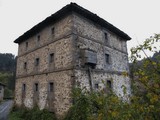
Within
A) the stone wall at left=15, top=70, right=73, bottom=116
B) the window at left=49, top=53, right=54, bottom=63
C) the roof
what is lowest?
the stone wall at left=15, top=70, right=73, bottom=116

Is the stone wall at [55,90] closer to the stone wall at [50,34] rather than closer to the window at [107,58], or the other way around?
the stone wall at [50,34]

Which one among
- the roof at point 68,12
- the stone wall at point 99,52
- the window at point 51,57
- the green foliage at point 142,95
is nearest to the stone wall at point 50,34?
the roof at point 68,12

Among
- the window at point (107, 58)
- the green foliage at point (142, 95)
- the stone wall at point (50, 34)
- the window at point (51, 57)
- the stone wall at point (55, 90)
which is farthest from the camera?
the window at point (107, 58)

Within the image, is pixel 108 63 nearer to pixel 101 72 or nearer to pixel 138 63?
pixel 101 72

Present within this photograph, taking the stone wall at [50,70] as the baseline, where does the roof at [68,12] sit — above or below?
above

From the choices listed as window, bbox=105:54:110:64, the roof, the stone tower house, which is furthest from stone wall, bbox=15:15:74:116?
window, bbox=105:54:110:64

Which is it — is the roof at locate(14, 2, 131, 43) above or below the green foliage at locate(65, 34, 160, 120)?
above

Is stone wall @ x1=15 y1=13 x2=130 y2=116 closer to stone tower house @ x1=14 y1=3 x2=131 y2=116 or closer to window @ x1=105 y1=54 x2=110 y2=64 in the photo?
stone tower house @ x1=14 y1=3 x2=131 y2=116

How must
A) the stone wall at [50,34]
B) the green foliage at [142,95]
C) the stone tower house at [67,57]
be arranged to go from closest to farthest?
the green foliage at [142,95], the stone tower house at [67,57], the stone wall at [50,34]

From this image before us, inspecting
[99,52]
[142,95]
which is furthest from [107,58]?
[142,95]

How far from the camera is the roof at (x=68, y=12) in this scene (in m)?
11.6

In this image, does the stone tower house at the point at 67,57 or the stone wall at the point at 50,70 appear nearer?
→ the stone wall at the point at 50,70

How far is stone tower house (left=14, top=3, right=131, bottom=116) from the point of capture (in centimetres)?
1119

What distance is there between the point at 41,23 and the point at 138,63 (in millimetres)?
12848
